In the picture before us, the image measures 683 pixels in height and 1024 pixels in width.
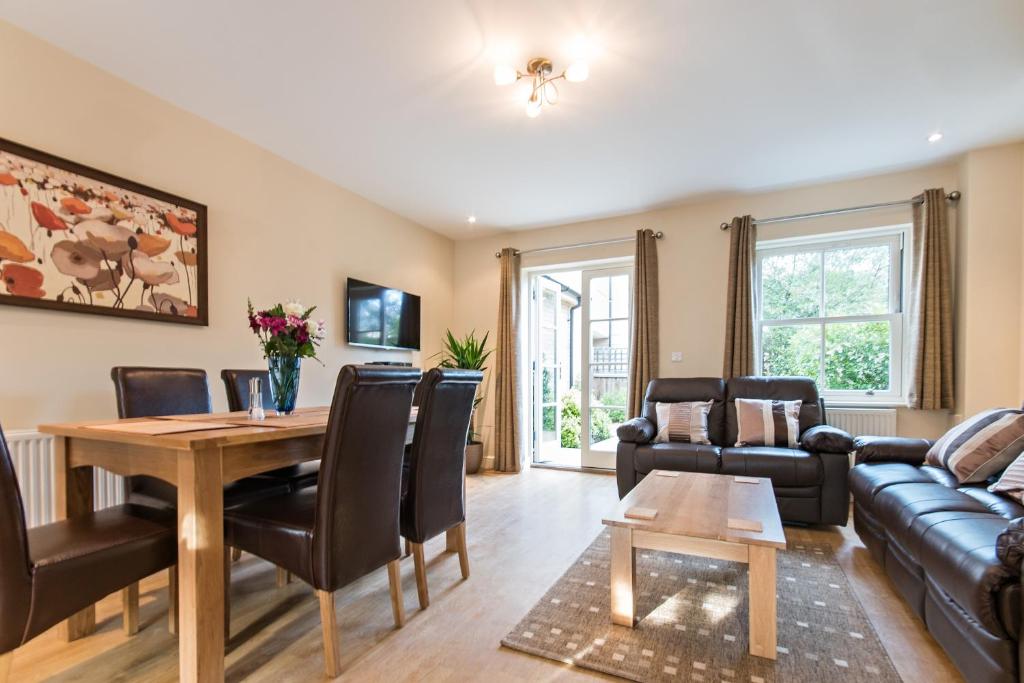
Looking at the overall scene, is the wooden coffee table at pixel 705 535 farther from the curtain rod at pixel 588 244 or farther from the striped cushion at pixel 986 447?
the curtain rod at pixel 588 244

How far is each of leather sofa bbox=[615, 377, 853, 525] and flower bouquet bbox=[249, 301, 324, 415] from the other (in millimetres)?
2299

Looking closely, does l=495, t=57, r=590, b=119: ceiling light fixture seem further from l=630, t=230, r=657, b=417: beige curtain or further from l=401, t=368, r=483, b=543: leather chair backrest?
l=630, t=230, r=657, b=417: beige curtain

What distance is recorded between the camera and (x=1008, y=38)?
7.11ft

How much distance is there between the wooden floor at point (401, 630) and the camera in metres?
1.58

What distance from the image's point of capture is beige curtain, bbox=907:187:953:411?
336 centimetres

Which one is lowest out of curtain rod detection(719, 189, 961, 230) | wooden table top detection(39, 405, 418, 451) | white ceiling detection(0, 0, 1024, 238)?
wooden table top detection(39, 405, 418, 451)

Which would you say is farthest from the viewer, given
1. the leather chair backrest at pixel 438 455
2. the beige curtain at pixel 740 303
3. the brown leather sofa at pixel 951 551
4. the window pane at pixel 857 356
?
the beige curtain at pixel 740 303

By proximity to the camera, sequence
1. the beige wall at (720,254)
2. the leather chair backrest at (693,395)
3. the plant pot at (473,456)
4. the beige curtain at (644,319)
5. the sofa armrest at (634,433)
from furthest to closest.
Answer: the plant pot at (473,456)
the beige curtain at (644,319)
the leather chair backrest at (693,395)
the sofa armrest at (634,433)
the beige wall at (720,254)

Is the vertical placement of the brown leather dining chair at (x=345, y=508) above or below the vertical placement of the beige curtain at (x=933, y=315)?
below

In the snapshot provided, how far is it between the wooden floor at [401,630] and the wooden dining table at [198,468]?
24 cm

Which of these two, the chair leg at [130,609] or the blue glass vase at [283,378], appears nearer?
the chair leg at [130,609]

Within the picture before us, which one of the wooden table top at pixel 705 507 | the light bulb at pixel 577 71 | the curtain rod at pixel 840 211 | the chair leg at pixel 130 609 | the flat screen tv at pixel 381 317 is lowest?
the chair leg at pixel 130 609

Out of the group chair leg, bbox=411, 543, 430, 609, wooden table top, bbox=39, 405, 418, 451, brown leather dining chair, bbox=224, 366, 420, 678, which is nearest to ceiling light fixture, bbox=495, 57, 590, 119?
brown leather dining chair, bbox=224, 366, 420, 678

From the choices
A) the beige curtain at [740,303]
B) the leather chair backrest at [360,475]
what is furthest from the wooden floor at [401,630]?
the beige curtain at [740,303]
